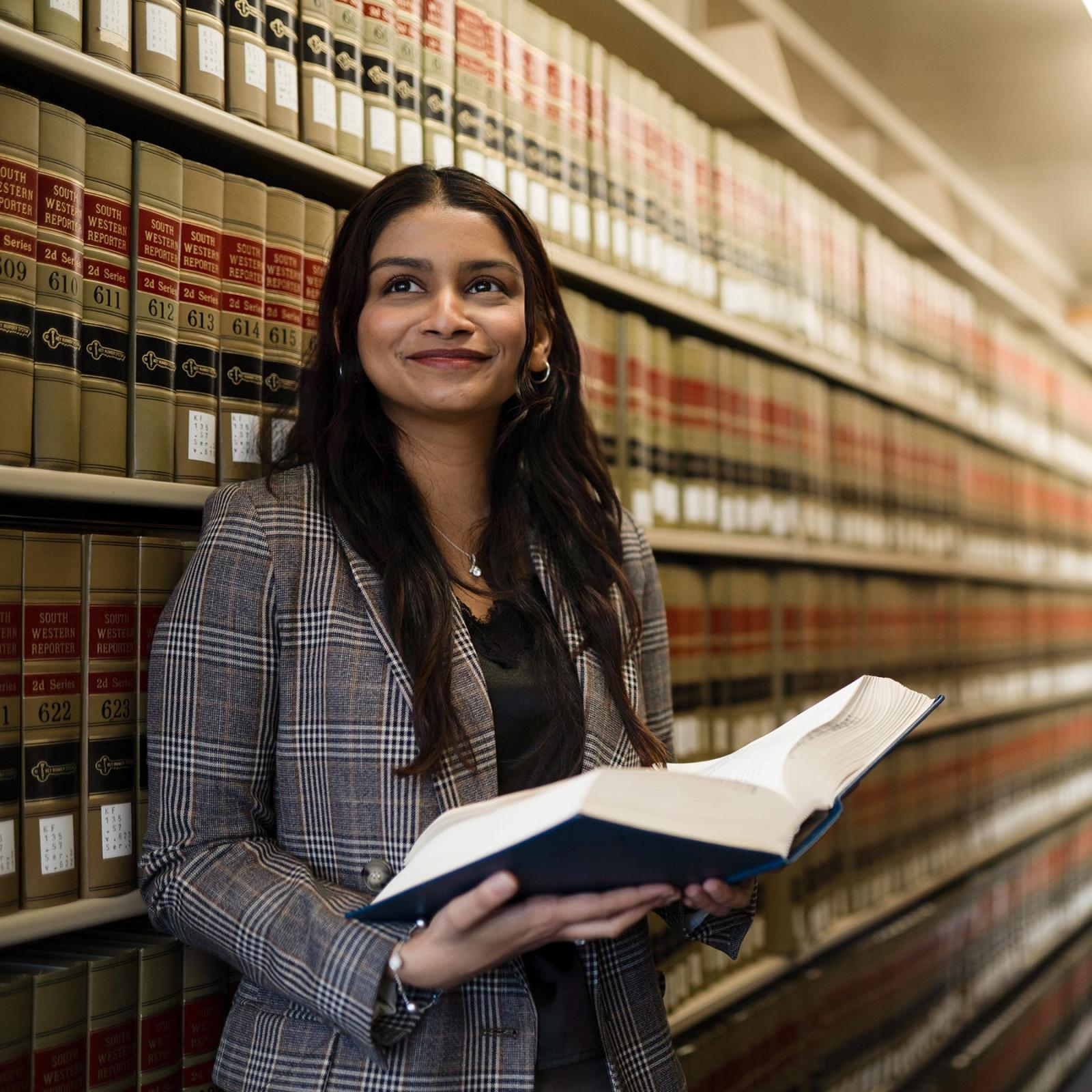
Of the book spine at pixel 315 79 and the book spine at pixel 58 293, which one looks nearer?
the book spine at pixel 58 293

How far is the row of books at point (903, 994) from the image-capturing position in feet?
6.30

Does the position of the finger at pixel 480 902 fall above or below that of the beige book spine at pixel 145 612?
below

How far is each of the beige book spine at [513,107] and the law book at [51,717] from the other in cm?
75

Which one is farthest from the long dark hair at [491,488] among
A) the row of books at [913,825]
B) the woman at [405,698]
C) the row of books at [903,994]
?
the row of books at [903,994]

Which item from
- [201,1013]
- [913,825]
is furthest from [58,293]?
[913,825]

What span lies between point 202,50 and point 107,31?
106mm

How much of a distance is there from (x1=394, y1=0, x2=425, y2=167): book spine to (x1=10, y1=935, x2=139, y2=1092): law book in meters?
0.91

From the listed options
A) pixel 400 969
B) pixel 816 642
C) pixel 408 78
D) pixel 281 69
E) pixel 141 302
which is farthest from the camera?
pixel 816 642

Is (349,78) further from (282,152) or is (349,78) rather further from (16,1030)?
(16,1030)

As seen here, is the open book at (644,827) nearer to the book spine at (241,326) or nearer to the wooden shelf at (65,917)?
the wooden shelf at (65,917)

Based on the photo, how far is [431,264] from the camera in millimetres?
1151

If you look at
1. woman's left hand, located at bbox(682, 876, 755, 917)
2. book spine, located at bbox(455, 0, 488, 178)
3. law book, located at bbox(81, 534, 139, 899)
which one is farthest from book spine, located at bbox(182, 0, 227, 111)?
woman's left hand, located at bbox(682, 876, 755, 917)

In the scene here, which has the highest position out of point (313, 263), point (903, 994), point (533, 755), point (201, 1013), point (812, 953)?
point (313, 263)

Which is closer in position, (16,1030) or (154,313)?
(16,1030)
